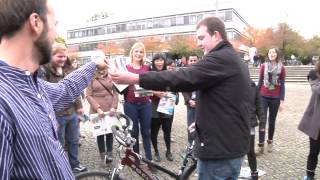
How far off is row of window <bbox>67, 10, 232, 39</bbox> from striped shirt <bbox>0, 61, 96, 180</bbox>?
7067 centimetres

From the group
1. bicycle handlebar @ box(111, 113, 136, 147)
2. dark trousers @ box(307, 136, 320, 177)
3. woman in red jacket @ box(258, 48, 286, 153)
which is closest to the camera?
bicycle handlebar @ box(111, 113, 136, 147)

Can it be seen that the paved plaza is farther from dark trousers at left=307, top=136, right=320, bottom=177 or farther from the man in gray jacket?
the man in gray jacket

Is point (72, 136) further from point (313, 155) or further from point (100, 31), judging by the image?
point (100, 31)

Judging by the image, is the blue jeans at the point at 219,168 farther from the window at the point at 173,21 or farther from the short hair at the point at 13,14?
the window at the point at 173,21

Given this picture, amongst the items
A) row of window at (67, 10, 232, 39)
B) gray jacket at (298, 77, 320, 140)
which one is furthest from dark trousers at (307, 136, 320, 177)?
row of window at (67, 10, 232, 39)

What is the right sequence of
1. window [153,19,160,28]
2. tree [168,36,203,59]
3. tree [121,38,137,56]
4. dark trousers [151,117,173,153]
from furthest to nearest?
window [153,19,160,28]
tree [168,36,203,59]
tree [121,38,137,56]
dark trousers [151,117,173,153]

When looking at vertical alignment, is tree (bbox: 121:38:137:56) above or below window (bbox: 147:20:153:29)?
below

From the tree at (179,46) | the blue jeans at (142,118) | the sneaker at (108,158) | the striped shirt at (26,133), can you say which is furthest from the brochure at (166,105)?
the tree at (179,46)

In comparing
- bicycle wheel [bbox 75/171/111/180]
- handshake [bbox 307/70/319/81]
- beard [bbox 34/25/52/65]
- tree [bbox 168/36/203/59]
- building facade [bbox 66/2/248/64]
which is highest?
building facade [bbox 66/2/248/64]

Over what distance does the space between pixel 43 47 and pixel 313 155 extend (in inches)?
192

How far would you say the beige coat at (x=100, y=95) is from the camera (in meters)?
6.47

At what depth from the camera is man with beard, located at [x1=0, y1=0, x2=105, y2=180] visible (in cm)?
135

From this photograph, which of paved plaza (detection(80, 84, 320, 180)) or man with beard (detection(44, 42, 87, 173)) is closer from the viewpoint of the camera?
man with beard (detection(44, 42, 87, 173))

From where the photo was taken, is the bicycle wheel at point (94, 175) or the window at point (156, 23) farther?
the window at point (156, 23)
